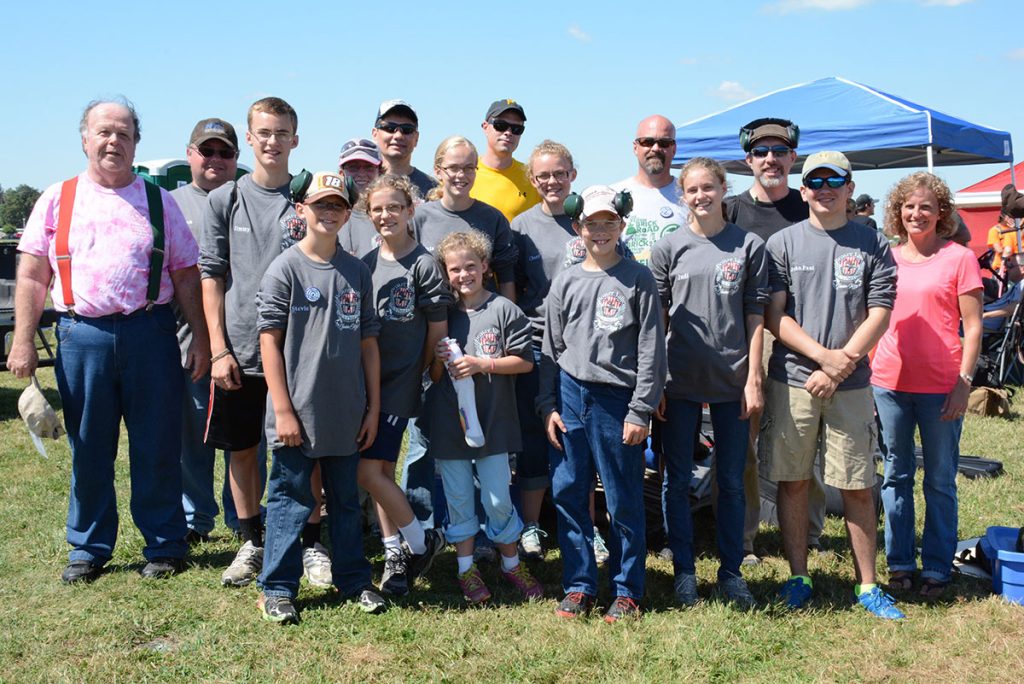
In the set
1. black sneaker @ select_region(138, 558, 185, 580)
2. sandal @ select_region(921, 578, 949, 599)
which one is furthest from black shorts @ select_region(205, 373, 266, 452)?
sandal @ select_region(921, 578, 949, 599)

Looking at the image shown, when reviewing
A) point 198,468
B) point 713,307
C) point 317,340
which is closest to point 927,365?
point 713,307

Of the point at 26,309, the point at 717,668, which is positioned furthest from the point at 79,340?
the point at 717,668

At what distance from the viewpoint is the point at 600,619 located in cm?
396

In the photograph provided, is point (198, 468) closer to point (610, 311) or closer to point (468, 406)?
point (468, 406)

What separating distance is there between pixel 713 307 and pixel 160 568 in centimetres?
305

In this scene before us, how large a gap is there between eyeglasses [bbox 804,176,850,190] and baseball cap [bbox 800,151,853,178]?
2cm

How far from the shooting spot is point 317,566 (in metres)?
4.41

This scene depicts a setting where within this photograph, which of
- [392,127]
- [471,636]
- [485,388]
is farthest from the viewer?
[392,127]

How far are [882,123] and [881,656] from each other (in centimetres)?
841

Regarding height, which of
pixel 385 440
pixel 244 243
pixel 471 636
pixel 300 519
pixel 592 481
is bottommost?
pixel 471 636

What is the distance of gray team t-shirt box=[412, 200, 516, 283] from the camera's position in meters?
4.46

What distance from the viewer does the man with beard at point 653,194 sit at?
484cm

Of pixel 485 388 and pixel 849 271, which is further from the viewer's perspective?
pixel 485 388

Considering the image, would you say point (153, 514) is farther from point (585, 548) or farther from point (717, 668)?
point (717, 668)
